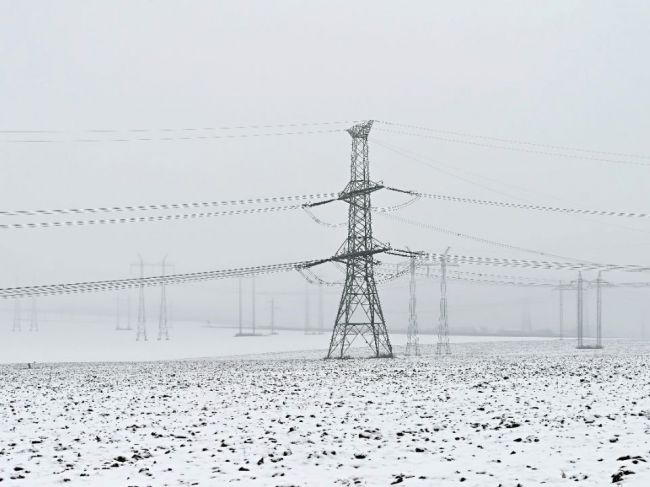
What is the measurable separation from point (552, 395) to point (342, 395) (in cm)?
780

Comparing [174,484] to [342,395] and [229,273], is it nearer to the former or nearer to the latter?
[342,395]

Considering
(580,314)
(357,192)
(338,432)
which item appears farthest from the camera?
(580,314)

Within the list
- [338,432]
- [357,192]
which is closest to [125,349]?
[357,192]

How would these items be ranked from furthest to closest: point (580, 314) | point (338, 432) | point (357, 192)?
point (580, 314) → point (357, 192) → point (338, 432)

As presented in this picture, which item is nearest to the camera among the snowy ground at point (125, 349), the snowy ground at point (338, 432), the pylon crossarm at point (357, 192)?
the snowy ground at point (338, 432)

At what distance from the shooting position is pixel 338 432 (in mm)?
17969

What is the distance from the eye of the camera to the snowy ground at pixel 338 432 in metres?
13.6

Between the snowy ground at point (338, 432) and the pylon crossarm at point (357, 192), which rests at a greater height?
the pylon crossarm at point (357, 192)

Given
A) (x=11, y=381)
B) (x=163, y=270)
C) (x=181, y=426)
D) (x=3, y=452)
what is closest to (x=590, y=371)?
(x=181, y=426)

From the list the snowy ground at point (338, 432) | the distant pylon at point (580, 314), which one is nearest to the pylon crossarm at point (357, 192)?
the snowy ground at point (338, 432)

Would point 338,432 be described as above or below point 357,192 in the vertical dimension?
below

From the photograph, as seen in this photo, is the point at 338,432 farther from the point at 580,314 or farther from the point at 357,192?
the point at 580,314

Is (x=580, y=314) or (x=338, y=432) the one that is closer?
(x=338, y=432)

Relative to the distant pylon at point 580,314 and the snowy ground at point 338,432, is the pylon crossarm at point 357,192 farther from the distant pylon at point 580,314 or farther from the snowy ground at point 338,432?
the distant pylon at point 580,314
